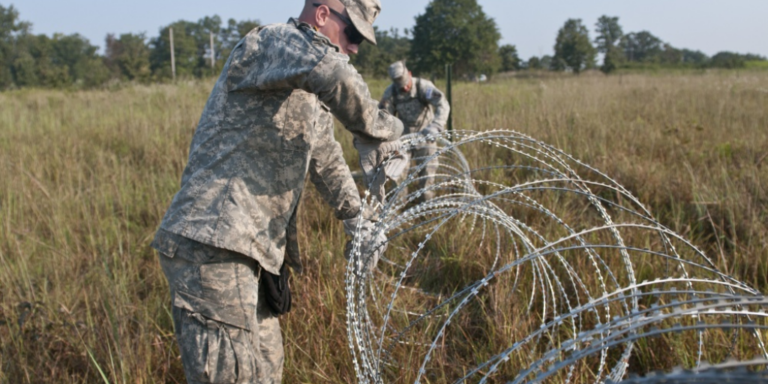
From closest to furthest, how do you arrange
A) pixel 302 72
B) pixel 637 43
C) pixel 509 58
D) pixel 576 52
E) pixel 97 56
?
1. pixel 302 72
2. pixel 576 52
3. pixel 509 58
4. pixel 97 56
5. pixel 637 43

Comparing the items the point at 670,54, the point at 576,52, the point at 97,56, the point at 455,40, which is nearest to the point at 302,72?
the point at 455,40

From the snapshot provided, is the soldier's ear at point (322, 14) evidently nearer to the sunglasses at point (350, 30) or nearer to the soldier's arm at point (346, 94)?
the sunglasses at point (350, 30)

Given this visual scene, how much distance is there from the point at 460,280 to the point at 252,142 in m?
2.04

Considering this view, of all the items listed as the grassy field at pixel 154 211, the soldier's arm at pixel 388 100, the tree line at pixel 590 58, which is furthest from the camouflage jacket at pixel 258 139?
the tree line at pixel 590 58

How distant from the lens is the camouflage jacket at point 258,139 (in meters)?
1.59

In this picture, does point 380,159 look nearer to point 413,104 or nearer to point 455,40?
point 413,104

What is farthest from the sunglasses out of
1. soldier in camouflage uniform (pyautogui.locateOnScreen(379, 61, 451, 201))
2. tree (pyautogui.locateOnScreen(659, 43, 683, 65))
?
tree (pyautogui.locateOnScreen(659, 43, 683, 65))

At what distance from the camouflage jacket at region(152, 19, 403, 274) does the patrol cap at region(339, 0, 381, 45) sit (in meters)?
0.19

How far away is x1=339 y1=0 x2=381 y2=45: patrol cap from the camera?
1.77 meters

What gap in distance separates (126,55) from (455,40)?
21.5 metres

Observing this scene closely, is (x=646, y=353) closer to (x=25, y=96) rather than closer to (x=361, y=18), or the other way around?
(x=361, y=18)

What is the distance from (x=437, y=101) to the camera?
5.65 meters

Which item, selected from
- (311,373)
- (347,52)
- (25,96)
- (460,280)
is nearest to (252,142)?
(347,52)

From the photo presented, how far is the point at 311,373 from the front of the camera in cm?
240
